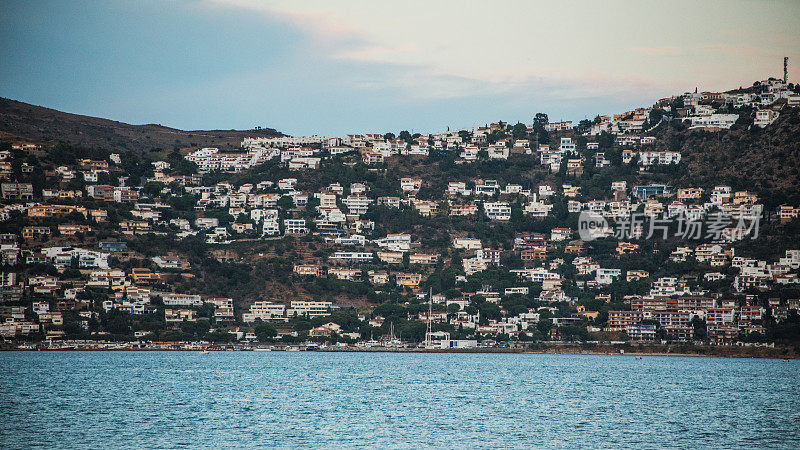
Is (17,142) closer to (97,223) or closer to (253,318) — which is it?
(97,223)

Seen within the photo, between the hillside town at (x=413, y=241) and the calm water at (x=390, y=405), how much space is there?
49.0ft

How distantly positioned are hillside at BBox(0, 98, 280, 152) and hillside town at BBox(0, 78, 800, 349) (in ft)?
44.7

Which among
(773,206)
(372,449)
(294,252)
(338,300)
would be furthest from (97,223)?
(372,449)

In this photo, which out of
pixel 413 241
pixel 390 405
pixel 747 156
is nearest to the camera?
pixel 390 405

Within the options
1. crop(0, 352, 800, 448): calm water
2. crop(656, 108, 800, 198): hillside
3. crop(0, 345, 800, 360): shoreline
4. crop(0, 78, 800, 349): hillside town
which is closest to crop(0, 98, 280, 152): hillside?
crop(0, 78, 800, 349): hillside town

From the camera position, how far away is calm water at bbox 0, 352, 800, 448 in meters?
29.3

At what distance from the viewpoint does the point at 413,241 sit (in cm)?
10750

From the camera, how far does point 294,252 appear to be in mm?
97125

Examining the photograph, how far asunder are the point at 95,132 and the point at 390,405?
122488 millimetres

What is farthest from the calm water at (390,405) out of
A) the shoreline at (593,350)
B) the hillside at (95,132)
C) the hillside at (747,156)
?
the hillside at (95,132)

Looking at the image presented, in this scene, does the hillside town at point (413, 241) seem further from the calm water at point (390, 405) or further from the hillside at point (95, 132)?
the calm water at point (390, 405)

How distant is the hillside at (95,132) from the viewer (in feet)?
438

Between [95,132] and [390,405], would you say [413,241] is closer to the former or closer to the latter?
[95,132]

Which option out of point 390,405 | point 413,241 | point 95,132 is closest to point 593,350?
point 413,241
